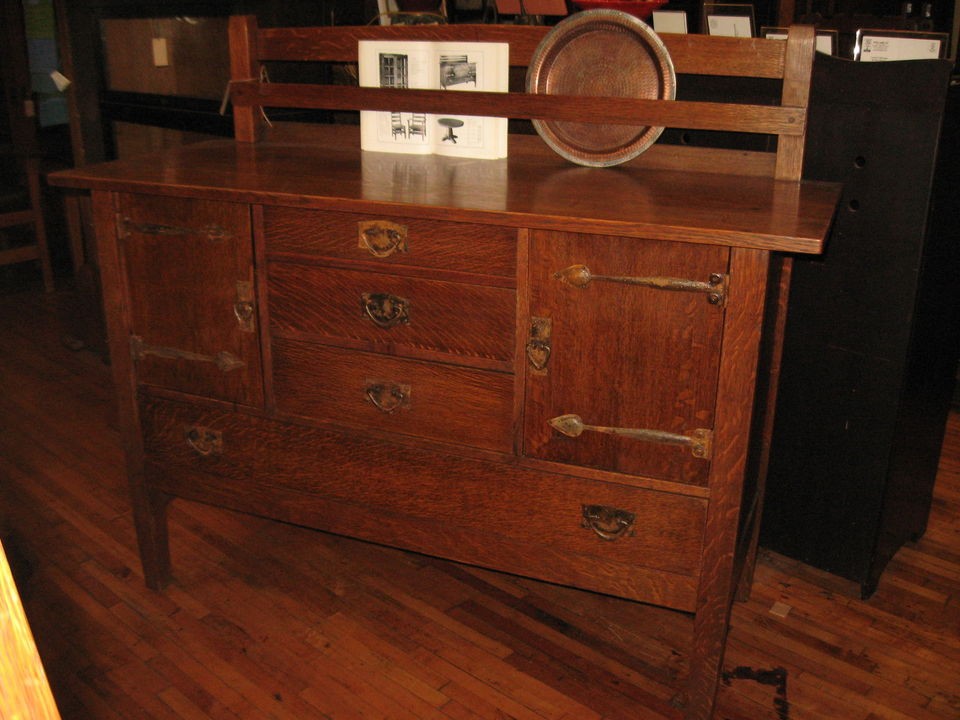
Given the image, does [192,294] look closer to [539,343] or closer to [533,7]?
[539,343]

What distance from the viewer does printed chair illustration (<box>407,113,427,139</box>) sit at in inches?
75.8

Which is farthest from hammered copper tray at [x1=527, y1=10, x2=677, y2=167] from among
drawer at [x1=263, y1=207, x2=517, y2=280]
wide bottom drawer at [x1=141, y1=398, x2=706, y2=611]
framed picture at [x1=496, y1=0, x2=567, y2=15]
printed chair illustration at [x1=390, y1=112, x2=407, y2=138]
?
wide bottom drawer at [x1=141, y1=398, x2=706, y2=611]

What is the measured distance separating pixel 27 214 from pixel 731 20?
2.97 meters

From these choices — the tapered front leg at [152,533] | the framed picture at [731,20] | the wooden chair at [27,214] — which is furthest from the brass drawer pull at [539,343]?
the wooden chair at [27,214]

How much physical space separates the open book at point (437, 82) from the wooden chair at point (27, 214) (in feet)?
8.32

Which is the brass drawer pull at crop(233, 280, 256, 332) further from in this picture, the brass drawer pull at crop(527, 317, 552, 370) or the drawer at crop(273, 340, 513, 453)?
the brass drawer pull at crop(527, 317, 552, 370)

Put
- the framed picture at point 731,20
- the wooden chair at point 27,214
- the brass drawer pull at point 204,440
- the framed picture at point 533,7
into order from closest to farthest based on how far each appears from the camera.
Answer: the brass drawer pull at point 204,440 < the framed picture at point 533,7 < the framed picture at point 731,20 < the wooden chair at point 27,214

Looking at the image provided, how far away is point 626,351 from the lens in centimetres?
144

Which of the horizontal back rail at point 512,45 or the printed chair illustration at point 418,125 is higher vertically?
the horizontal back rail at point 512,45

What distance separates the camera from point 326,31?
6.43 ft

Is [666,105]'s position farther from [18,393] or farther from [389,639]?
[18,393]

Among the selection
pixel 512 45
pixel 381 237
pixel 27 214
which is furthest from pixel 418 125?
pixel 27 214

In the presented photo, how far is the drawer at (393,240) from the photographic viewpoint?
1472 millimetres

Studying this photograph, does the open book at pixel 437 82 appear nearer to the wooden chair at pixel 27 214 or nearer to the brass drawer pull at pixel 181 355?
the brass drawer pull at pixel 181 355
